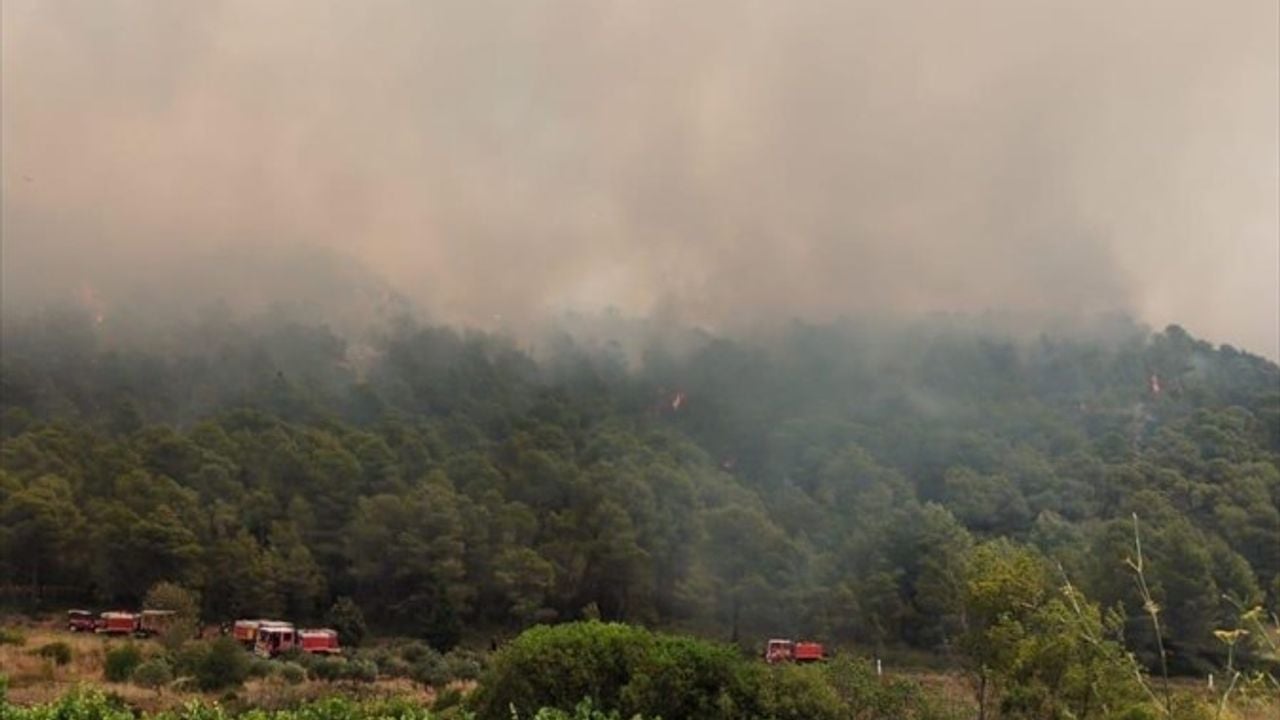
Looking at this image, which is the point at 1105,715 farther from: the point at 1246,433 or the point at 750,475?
the point at 1246,433

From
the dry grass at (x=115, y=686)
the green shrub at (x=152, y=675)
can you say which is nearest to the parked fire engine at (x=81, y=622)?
the dry grass at (x=115, y=686)

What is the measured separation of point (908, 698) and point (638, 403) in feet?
297

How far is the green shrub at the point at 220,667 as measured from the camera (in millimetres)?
38519

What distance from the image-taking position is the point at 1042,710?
1014 inches

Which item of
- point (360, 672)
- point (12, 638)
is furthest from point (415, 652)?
point (12, 638)

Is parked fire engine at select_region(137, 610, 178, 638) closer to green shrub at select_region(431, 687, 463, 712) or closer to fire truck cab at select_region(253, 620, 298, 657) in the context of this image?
fire truck cab at select_region(253, 620, 298, 657)

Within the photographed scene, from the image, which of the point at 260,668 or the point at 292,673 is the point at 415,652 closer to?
the point at 292,673

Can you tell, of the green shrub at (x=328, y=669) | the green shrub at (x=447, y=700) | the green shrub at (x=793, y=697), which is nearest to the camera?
the green shrub at (x=793, y=697)

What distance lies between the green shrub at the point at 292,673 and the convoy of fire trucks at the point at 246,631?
20.5 ft

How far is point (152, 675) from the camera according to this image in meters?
37.2

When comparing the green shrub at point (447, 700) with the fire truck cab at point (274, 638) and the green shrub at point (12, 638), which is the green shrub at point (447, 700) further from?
the green shrub at point (12, 638)

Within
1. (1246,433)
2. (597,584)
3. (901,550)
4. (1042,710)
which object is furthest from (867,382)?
(1042,710)

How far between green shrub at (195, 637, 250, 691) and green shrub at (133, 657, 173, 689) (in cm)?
119

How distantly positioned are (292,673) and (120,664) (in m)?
6.73
